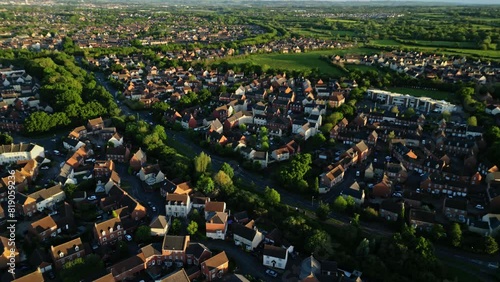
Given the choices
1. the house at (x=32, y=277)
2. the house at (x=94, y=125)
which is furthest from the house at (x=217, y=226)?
the house at (x=94, y=125)

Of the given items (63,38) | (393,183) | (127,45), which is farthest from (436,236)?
(63,38)

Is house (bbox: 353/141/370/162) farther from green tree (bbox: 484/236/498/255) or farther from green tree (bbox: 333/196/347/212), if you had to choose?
green tree (bbox: 484/236/498/255)

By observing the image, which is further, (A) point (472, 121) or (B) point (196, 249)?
(A) point (472, 121)

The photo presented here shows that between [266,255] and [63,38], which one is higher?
[63,38]

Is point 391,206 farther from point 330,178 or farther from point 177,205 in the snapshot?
point 177,205

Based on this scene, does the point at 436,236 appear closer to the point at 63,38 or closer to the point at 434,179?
the point at 434,179

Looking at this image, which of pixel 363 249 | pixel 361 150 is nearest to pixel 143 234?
pixel 363 249

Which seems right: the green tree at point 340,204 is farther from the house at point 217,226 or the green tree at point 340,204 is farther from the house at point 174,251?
the house at point 174,251
